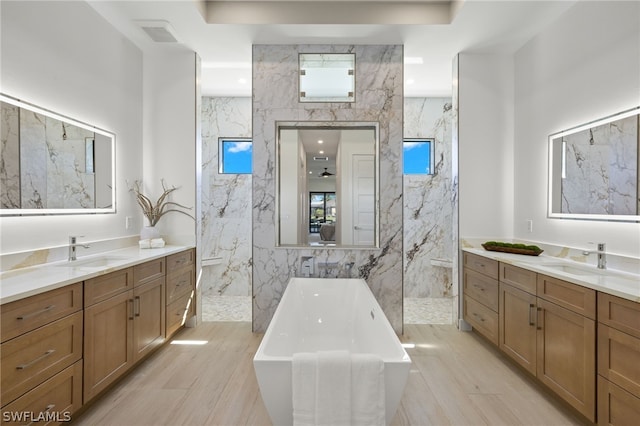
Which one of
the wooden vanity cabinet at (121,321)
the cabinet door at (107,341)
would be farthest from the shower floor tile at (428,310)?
the cabinet door at (107,341)

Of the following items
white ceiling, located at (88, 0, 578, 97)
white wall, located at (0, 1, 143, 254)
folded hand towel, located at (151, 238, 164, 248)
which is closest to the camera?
white wall, located at (0, 1, 143, 254)

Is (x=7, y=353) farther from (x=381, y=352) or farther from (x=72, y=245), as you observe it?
(x=381, y=352)

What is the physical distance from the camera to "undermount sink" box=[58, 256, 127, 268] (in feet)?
7.30

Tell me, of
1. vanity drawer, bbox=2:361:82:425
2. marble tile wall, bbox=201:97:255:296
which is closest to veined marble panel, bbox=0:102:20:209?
vanity drawer, bbox=2:361:82:425

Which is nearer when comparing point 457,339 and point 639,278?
point 639,278

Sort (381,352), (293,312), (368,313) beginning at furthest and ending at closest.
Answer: (293,312)
(368,313)
(381,352)

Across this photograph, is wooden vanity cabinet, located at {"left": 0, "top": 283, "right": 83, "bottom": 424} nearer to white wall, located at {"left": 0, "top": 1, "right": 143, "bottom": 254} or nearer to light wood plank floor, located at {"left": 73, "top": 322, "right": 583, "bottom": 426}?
light wood plank floor, located at {"left": 73, "top": 322, "right": 583, "bottom": 426}

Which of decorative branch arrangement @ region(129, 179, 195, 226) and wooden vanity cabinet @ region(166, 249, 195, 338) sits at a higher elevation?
decorative branch arrangement @ region(129, 179, 195, 226)

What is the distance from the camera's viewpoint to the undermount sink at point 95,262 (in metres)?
2.23

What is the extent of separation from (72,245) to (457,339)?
11.3 ft

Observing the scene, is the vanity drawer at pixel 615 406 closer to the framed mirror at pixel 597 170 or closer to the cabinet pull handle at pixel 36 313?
the framed mirror at pixel 597 170

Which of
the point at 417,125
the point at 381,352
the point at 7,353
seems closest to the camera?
the point at 7,353

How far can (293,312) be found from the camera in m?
2.56

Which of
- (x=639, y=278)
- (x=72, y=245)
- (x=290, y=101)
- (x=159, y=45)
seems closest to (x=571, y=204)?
(x=639, y=278)
